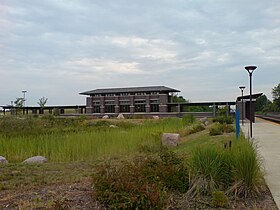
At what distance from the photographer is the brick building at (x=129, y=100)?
56.3 metres

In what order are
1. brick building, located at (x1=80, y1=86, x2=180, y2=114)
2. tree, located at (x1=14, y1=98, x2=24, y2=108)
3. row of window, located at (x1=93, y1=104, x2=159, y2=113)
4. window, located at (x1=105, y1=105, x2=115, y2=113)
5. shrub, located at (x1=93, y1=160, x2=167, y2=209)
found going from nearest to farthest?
shrub, located at (x1=93, y1=160, x2=167, y2=209) → tree, located at (x1=14, y1=98, x2=24, y2=108) → brick building, located at (x1=80, y1=86, x2=180, y2=114) → row of window, located at (x1=93, y1=104, x2=159, y2=113) → window, located at (x1=105, y1=105, x2=115, y2=113)

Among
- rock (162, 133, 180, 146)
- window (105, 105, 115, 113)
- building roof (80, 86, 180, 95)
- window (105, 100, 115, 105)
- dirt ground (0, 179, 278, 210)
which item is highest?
building roof (80, 86, 180, 95)

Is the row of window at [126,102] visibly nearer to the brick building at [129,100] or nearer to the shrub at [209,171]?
the brick building at [129,100]

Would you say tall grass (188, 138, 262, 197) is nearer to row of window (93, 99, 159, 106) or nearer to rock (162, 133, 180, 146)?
rock (162, 133, 180, 146)

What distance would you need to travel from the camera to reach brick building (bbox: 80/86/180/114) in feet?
185

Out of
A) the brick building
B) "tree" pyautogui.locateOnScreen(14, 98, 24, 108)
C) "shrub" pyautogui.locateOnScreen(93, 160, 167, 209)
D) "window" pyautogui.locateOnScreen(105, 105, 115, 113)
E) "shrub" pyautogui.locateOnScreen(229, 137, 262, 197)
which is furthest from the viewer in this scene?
"window" pyautogui.locateOnScreen(105, 105, 115, 113)

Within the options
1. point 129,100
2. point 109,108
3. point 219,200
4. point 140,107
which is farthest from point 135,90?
point 219,200

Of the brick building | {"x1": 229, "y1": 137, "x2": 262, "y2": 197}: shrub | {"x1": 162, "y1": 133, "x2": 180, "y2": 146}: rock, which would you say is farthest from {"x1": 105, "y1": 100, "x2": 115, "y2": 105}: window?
{"x1": 229, "y1": 137, "x2": 262, "y2": 197}: shrub

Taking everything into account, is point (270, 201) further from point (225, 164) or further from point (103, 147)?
point (103, 147)

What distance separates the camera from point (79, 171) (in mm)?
7707

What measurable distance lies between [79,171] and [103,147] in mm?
4247

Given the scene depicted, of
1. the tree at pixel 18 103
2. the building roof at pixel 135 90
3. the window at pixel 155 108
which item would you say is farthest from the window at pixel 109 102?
the tree at pixel 18 103

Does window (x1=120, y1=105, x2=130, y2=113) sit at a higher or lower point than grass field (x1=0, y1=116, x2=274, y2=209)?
higher

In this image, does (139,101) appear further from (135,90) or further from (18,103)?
(18,103)
